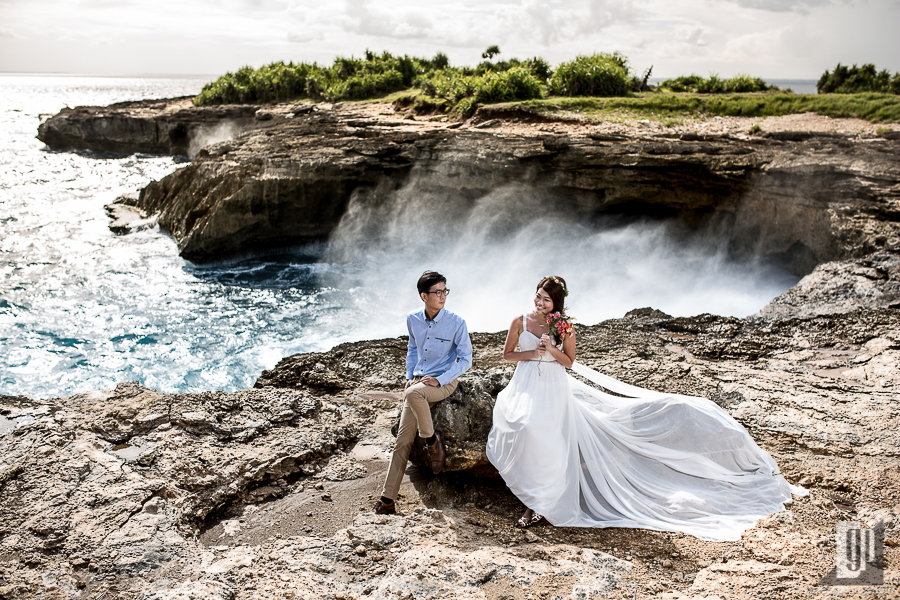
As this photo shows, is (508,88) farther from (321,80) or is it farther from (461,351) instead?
(321,80)

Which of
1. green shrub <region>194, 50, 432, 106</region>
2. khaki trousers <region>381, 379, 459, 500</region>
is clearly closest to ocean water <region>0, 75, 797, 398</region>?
khaki trousers <region>381, 379, 459, 500</region>

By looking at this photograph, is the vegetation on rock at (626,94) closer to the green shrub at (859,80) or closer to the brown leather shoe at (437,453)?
the green shrub at (859,80)

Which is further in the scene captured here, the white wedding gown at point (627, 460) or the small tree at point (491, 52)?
the small tree at point (491, 52)

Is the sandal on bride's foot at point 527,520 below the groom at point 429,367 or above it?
below

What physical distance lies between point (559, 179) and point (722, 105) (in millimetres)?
5458

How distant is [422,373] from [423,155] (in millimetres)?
13034

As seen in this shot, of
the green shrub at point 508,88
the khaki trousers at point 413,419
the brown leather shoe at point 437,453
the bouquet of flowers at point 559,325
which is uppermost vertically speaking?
the green shrub at point 508,88

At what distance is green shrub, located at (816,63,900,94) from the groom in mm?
19868

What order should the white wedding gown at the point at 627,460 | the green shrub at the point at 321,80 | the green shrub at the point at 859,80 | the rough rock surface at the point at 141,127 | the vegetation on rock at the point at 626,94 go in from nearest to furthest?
1. the white wedding gown at the point at 627,460
2. the vegetation on rock at the point at 626,94
3. the green shrub at the point at 859,80
4. the green shrub at the point at 321,80
5. the rough rock surface at the point at 141,127

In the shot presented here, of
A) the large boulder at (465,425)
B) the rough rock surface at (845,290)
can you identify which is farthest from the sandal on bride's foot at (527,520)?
the rough rock surface at (845,290)

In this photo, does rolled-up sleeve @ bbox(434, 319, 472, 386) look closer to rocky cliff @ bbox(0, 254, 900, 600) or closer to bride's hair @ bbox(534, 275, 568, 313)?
rocky cliff @ bbox(0, 254, 900, 600)

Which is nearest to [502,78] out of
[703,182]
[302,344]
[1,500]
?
[703,182]

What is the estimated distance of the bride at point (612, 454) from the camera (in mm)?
4438

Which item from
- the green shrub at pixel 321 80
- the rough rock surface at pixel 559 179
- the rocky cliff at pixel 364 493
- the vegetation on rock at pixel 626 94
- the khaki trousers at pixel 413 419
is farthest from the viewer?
the green shrub at pixel 321 80
